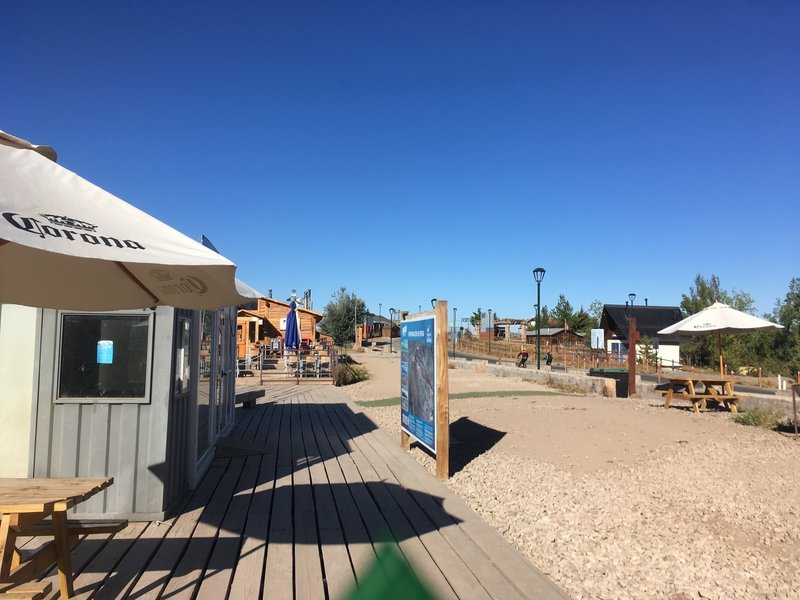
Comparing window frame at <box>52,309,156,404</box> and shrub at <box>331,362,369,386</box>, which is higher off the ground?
window frame at <box>52,309,156,404</box>

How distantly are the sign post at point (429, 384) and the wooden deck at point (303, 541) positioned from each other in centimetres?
37

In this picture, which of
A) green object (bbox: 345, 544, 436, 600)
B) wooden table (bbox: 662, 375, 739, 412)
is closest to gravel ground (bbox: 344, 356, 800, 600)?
green object (bbox: 345, 544, 436, 600)

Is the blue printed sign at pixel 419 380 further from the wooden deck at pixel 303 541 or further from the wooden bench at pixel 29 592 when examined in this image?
the wooden bench at pixel 29 592

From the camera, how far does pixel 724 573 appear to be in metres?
3.44

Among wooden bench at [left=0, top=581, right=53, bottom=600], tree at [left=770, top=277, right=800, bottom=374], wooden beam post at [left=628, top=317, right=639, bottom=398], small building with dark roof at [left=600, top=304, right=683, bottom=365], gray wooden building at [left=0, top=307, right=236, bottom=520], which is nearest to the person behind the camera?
wooden bench at [left=0, top=581, right=53, bottom=600]

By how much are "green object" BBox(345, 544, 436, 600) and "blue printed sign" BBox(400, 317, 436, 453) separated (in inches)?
91.4

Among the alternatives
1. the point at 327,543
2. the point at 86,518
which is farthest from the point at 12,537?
the point at 327,543

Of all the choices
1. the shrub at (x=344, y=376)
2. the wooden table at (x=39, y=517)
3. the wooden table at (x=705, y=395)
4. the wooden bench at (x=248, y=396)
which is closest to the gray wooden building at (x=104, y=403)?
the wooden table at (x=39, y=517)

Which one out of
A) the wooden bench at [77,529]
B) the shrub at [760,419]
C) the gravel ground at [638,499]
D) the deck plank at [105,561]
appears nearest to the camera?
the wooden bench at [77,529]

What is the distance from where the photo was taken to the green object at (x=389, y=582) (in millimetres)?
2273

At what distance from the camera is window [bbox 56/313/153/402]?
4.04m

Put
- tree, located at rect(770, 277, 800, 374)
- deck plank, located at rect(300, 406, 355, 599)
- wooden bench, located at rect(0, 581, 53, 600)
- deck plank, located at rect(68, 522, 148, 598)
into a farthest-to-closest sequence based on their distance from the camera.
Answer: tree, located at rect(770, 277, 800, 374)
deck plank, located at rect(300, 406, 355, 599)
deck plank, located at rect(68, 522, 148, 598)
wooden bench, located at rect(0, 581, 53, 600)

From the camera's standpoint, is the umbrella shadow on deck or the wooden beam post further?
the wooden beam post

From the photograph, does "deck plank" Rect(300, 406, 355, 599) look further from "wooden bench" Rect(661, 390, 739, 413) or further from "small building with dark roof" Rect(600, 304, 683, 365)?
"small building with dark roof" Rect(600, 304, 683, 365)
